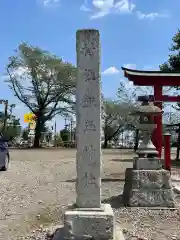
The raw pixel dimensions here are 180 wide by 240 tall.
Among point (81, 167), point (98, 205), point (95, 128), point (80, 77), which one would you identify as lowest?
point (98, 205)

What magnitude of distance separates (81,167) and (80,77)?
47.0 inches

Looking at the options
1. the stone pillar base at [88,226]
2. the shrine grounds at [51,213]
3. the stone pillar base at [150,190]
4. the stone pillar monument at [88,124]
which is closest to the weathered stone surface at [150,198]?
the stone pillar base at [150,190]

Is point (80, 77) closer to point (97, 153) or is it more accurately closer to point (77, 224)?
point (97, 153)

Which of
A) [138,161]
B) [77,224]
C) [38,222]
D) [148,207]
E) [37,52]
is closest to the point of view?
[77,224]

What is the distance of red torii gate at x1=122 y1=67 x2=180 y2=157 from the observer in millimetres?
14805

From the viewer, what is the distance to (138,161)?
971 centimetres

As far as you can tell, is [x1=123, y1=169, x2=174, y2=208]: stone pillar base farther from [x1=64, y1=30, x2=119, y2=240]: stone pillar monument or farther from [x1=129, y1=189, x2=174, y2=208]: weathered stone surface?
[x1=64, y1=30, x2=119, y2=240]: stone pillar monument

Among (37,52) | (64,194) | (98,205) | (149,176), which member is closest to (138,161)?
(149,176)

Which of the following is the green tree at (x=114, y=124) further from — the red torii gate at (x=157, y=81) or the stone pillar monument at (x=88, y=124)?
the stone pillar monument at (x=88, y=124)

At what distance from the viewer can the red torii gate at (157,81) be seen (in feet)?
48.6

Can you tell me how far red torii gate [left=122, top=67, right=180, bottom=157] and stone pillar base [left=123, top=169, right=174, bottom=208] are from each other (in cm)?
534

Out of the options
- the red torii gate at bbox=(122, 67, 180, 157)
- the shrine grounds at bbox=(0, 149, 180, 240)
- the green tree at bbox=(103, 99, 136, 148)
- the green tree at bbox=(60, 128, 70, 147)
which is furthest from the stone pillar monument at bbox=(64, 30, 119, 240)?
the green tree at bbox=(60, 128, 70, 147)

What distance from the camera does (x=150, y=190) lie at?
30.2 feet

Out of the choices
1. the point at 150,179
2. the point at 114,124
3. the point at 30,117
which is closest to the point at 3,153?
the point at 150,179
